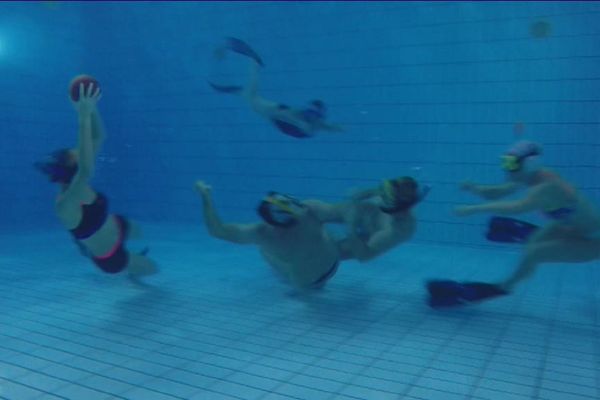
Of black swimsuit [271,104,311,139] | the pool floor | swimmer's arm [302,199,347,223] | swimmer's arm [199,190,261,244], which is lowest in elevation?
A: the pool floor

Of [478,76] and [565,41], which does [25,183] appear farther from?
[565,41]

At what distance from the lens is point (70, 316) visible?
4.01 m

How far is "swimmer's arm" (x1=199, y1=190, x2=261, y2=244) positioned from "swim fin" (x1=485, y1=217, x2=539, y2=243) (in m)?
2.41

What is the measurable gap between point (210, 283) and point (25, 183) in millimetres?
5706

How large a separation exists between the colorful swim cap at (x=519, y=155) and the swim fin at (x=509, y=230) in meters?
1.18

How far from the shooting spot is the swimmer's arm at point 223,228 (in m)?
4.24

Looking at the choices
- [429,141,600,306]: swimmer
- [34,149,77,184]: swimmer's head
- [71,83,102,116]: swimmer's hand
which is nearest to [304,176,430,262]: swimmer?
[429,141,600,306]: swimmer

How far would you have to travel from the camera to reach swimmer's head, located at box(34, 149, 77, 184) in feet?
14.3

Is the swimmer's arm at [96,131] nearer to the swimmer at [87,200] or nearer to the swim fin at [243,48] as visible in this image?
the swimmer at [87,200]

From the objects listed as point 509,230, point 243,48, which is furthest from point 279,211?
point 243,48

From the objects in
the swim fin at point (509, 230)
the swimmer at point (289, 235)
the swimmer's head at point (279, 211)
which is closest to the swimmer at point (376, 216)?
the swimmer at point (289, 235)

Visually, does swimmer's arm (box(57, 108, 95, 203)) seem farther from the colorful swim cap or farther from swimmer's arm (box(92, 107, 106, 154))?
the colorful swim cap

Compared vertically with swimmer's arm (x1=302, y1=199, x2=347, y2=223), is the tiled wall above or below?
above

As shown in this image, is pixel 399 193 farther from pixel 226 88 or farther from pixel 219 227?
pixel 226 88
